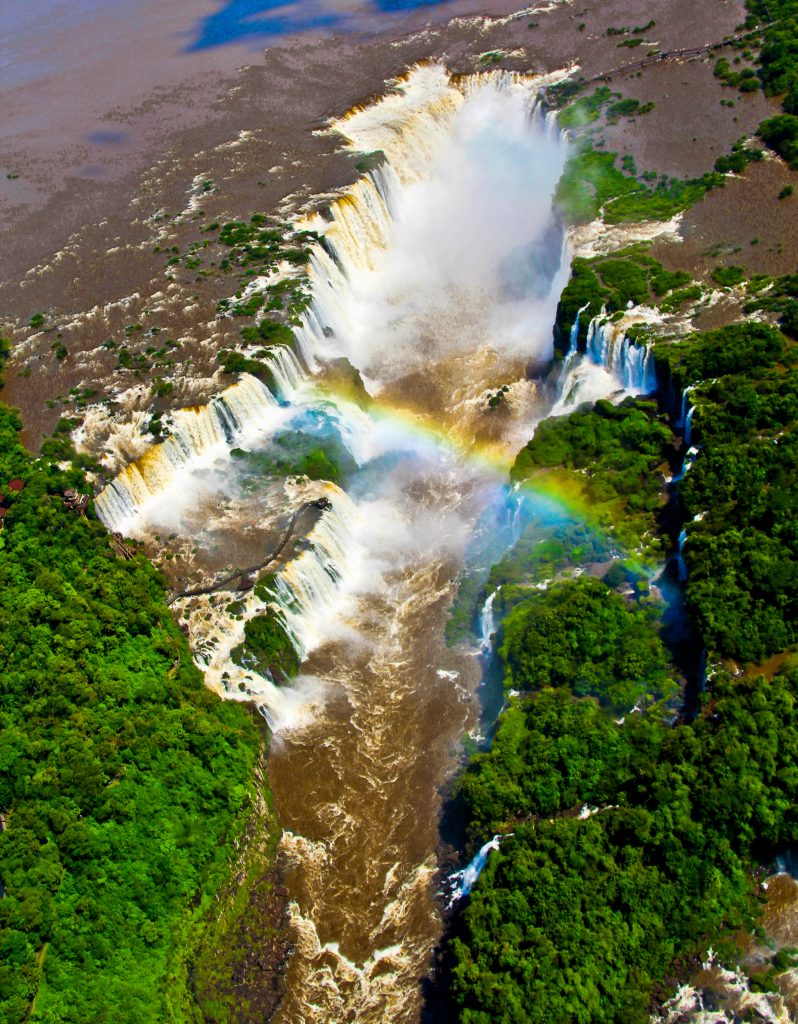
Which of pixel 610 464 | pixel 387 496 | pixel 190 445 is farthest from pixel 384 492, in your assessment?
pixel 610 464

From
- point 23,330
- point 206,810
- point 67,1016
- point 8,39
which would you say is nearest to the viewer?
point 67,1016

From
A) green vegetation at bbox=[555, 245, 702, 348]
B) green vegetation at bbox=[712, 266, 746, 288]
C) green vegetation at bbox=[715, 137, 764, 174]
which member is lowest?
green vegetation at bbox=[712, 266, 746, 288]

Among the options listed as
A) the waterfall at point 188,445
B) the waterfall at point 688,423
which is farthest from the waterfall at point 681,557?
the waterfall at point 188,445

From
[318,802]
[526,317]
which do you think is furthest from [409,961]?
[526,317]

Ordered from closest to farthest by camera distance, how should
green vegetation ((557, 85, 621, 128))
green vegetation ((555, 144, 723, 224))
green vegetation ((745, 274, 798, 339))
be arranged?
green vegetation ((745, 274, 798, 339)) < green vegetation ((555, 144, 723, 224)) < green vegetation ((557, 85, 621, 128))

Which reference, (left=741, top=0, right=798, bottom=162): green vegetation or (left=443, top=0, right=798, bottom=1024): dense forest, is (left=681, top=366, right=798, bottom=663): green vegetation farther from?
(left=741, top=0, right=798, bottom=162): green vegetation

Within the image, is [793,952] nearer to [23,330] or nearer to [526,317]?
[526,317]

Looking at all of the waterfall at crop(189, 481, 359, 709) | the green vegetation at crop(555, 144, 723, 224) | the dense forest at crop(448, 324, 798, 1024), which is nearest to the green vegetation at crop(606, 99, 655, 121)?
the green vegetation at crop(555, 144, 723, 224)

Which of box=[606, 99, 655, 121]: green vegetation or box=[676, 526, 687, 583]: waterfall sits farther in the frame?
box=[606, 99, 655, 121]: green vegetation

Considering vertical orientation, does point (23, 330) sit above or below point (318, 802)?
above
